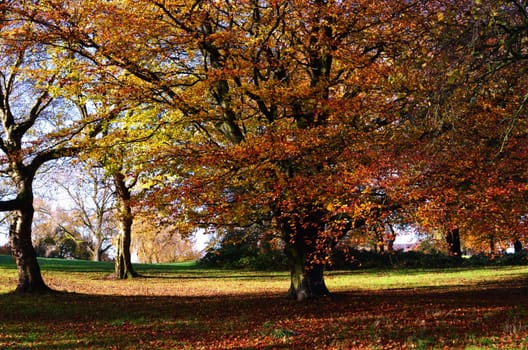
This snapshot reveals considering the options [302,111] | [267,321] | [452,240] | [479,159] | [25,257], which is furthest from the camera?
[452,240]

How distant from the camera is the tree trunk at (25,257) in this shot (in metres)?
17.7

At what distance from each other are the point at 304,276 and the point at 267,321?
4.72 m

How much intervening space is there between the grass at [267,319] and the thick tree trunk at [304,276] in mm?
599

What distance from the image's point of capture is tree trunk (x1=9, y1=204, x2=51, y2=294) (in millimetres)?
17703

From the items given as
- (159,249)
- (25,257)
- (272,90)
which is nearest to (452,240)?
(272,90)

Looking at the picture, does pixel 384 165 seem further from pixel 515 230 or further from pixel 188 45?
pixel 188 45

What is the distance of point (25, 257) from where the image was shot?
706 inches

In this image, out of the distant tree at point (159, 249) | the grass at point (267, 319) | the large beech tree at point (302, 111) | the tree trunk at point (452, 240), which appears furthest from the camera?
the distant tree at point (159, 249)

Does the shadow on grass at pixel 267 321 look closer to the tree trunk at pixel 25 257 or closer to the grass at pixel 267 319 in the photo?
the grass at pixel 267 319

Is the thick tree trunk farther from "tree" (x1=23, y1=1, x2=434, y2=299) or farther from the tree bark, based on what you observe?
"tree" (x1=23, y1=1, x2=434, y2=299)

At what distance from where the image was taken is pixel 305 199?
532 inches

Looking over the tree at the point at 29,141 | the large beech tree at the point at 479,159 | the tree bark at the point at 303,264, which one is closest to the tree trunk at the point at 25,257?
the tree at the point at 29,141

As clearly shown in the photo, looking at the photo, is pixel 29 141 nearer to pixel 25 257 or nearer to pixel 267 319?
pixel 25 257

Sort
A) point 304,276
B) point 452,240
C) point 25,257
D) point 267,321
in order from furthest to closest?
1. point 452,240
2. point 25,257
3. point 304,276
4. point 267,321
